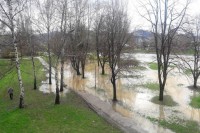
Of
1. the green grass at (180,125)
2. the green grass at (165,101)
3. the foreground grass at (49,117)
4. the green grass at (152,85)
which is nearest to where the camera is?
the foreground grass at (49,117)

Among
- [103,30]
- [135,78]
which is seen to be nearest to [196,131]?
[135,78]

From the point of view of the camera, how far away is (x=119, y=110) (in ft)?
72.1

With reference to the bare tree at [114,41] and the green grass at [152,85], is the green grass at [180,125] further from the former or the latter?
the green grass at [152,85]

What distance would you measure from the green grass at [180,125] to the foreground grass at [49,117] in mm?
3854

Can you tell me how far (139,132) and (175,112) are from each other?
6.21 m

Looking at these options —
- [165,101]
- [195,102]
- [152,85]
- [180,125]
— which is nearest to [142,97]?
[165,101]

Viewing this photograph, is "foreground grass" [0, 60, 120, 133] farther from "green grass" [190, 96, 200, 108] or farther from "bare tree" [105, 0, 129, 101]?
"green grass" [190, 96, 200, 108]

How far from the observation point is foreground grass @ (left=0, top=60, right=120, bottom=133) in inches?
655

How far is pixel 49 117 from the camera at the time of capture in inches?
745

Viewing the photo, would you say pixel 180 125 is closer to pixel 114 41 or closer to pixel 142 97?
pixel 142 97

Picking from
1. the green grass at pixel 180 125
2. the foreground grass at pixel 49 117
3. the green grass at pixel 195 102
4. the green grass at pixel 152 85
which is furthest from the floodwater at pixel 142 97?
the foreground grass at pixel 49 117

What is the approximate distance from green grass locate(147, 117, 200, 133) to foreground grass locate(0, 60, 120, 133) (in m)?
3.85

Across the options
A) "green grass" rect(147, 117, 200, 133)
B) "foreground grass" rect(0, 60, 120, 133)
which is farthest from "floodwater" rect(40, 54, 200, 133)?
"foreground grass" rect(0, 60, 120, 133)

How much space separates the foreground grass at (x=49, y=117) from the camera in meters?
16.6
